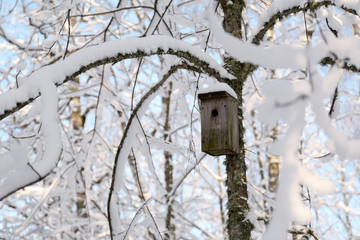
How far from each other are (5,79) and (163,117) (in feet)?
7.45

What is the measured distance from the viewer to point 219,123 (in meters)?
2.07

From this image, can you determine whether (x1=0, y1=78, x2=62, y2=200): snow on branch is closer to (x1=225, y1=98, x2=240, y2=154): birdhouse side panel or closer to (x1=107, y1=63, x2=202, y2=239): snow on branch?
(x1=107, y1=63, x2=202, y2=239): snow on branch

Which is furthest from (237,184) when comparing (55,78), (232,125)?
(55,78)

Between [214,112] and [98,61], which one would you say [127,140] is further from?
[98,61]

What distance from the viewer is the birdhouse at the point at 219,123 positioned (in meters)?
2.03

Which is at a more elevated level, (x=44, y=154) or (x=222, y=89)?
(x=222, y=89)

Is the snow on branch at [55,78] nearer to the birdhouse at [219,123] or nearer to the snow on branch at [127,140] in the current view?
the birdhouse at [219,123]

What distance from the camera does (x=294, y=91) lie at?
73 centimetres

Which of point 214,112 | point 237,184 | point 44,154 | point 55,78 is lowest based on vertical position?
point 44,154

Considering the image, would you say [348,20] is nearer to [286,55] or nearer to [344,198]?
[286,55]

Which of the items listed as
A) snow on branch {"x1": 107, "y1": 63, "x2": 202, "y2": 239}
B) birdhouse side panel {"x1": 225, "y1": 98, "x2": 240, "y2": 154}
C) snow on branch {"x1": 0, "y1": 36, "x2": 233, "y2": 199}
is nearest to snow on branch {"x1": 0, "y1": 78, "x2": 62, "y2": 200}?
snow on branch {"x1": 0, "y1": 36, "x2": 233, "y2": 199}

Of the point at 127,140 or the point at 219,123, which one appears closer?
the point at 219,123

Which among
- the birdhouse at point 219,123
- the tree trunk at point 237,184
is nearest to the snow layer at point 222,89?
the birdhouse at point 219,123

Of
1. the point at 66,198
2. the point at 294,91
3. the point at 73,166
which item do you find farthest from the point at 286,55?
the point at 66,198
